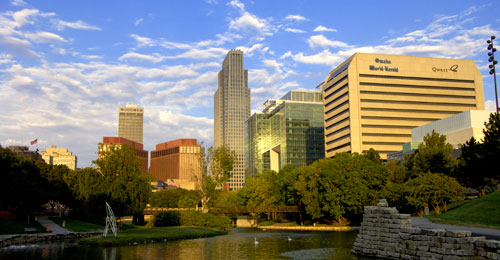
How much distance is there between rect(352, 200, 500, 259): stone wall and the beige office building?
148 metres

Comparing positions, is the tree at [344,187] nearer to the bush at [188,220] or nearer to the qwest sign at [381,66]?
the bush at [188,220]

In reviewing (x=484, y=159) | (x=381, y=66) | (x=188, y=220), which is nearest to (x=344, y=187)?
(x=188, y=220)

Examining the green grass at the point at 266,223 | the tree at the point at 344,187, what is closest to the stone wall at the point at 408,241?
the tree at the point at 344,187

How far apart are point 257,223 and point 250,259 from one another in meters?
93.0

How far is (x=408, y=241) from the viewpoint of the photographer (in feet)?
119

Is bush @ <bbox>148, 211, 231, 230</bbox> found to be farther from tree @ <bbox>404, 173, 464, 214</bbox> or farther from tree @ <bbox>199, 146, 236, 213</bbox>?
tree @ <bbox>404, 173, 464, 214</bbox>

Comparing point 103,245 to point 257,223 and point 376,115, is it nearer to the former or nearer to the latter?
point 257,223

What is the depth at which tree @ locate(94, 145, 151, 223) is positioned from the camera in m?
78.1

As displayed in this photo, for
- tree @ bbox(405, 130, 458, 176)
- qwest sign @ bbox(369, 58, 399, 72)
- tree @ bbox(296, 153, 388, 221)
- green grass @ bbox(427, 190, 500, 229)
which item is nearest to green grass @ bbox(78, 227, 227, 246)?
tree @ bbox(296, 153, 388, 221)

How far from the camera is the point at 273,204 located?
12419 cm

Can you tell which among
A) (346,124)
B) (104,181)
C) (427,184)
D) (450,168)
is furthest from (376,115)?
(104,181)

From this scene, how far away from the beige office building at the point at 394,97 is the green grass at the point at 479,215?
138498 millimetres

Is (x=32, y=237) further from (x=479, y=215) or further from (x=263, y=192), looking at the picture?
(x=263, y=192)

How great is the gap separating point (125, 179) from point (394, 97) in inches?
5924
